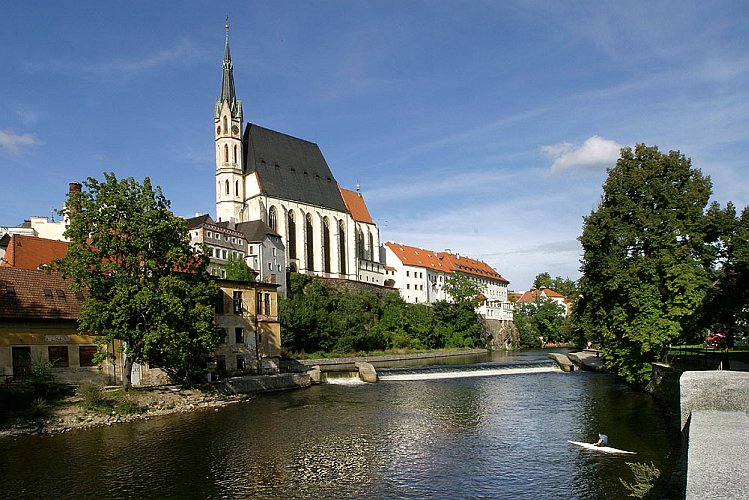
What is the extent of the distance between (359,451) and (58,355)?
20638mm

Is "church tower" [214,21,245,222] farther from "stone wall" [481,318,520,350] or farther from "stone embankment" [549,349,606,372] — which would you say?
"stone embankment" [549,349,606,372]

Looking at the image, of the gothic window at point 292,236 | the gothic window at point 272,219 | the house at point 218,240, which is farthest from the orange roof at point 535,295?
the house at point 218,240

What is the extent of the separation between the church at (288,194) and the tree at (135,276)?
60261mm

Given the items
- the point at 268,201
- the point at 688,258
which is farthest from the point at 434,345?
the point at 688,258

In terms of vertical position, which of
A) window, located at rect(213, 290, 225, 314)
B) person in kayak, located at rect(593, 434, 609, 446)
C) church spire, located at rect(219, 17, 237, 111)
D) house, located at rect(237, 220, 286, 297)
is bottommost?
person in kayak, located at rect(593, 434, 609, 446)

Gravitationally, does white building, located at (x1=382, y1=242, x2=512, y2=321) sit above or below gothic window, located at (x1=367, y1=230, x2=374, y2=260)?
below

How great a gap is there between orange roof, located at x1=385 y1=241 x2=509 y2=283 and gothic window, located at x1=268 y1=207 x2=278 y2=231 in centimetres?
3261

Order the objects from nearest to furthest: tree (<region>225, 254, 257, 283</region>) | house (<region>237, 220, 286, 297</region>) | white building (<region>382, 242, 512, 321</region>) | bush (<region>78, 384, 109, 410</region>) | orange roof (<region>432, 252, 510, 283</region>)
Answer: bush (<region>78, 384, 109, 410</region>), tree (<region>225, 254, 257, 283</region>), house (<region>237, 220, 286, 297</region>), white building (<region>382, 242, 512, 321</region>), orange roof (<region>432, 252, 510, 283</region>)

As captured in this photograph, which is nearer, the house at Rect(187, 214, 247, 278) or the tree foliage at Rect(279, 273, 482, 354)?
the tree foliage at Rect(279, 273, 482, 354)

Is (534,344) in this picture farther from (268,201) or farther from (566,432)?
(566,432)

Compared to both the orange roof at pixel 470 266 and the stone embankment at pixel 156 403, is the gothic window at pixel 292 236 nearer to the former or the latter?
the orange roof at pixel 470 266

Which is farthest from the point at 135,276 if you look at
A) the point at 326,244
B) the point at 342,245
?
the point at 342,245

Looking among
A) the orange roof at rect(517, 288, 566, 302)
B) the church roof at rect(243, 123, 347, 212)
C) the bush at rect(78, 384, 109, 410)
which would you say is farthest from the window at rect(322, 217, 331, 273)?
the orange roof at rect(517, 288, 566, 302)

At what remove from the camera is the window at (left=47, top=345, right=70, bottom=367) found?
1348 inches
